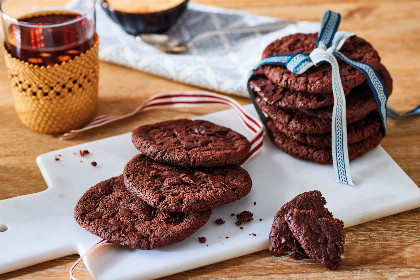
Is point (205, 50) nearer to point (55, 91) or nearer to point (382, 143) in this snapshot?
point (55, 91)

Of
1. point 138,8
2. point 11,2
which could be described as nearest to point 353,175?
point 138,8

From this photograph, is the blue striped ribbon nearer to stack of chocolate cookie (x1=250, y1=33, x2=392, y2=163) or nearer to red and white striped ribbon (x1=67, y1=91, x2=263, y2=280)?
stack of chocolate cookie (x1=250, y1=33, x2=392, y2=163)

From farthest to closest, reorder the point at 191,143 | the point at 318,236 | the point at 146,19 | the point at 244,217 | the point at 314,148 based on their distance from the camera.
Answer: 1. the point at 146,19
2. the point at 314,148
3. the point at 191,143
4. the point at 244,217
5. the point at 318,236

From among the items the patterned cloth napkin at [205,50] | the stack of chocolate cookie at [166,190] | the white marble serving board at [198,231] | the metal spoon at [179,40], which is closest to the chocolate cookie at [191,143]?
the stack of chocolate cookie at [166,190]

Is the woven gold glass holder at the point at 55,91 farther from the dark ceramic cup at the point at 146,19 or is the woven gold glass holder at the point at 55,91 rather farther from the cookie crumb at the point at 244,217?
the cookie crumb at the point at 244,217

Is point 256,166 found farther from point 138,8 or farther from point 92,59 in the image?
point 138,8

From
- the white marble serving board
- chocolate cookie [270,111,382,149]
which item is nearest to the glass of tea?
the white marble serving board

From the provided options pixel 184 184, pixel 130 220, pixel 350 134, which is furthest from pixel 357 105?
pixel 130 220
